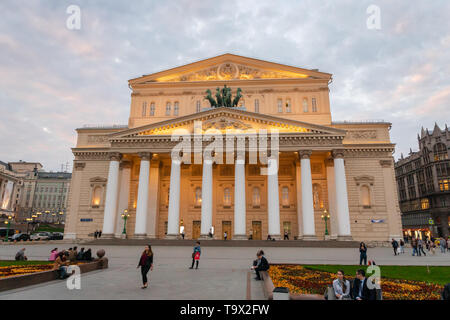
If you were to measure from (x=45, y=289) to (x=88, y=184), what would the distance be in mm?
33196

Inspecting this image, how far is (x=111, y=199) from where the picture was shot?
34.8 m

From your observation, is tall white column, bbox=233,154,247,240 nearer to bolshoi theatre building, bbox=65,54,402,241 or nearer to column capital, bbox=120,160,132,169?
bolshoi theatre building, bbox=65,54,402,241

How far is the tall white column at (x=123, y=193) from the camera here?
1463 inches

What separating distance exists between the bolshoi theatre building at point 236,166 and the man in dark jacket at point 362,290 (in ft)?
79.3

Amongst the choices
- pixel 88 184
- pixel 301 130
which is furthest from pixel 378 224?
pixel 88 184

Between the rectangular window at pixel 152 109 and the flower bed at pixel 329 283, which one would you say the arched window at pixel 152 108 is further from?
the flower bed at pixel 329 283

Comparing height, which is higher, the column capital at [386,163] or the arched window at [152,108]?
the arched window at [152,108]

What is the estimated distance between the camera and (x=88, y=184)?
4097 centimetres

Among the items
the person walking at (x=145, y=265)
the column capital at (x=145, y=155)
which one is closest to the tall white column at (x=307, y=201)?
the column capital at (x=145, y=155)

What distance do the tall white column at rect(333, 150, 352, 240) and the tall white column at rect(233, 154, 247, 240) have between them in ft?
32.9

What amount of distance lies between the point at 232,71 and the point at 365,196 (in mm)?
24110

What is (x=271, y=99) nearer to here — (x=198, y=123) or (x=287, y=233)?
(x=198, y=123)

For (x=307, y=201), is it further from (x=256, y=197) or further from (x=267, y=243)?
(x=256, y=197)
